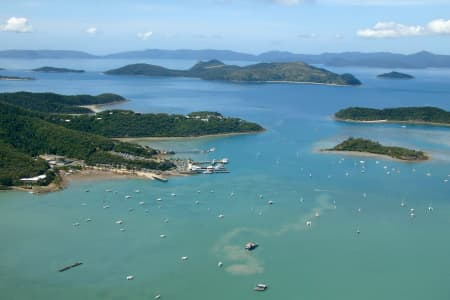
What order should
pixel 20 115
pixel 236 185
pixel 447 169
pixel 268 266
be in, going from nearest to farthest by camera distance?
pixel 268 266, pixel 236 185, pixel 447 169, pixel 20 115

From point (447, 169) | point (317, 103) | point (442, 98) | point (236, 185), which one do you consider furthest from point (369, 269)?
point (442, 98)

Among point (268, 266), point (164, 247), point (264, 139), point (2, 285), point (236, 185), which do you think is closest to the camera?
point (2, 285)

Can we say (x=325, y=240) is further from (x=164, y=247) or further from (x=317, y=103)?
(x=317, y=103)

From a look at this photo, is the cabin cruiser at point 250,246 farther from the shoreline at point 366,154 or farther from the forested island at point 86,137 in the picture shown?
the shoreline at point 366,154

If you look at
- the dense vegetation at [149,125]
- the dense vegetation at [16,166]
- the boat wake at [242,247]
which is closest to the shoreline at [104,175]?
the dense vegetation at [16,166]

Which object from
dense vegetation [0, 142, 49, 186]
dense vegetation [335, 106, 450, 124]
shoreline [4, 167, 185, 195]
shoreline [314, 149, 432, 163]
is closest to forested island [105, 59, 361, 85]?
dense vegetation [335, 106, 450, 124]

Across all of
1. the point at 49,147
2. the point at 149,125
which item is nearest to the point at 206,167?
the point at 49,147

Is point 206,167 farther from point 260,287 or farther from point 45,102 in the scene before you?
point 45,102
